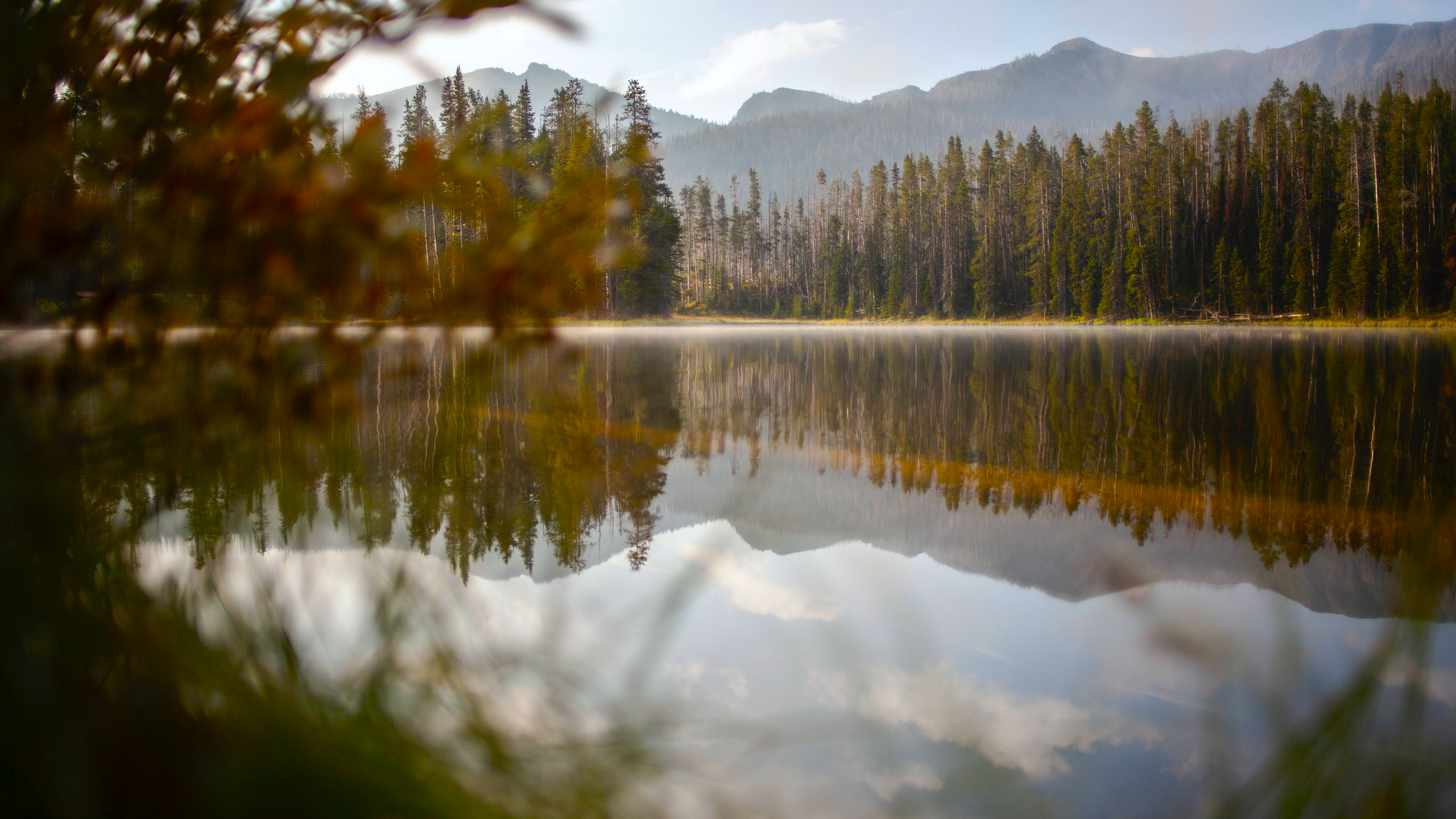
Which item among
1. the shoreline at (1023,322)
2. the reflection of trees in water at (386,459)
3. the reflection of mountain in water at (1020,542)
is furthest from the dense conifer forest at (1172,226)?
the reflection of trees in water at (386,459)

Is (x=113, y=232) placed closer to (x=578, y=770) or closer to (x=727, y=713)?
(x=578, y=770)

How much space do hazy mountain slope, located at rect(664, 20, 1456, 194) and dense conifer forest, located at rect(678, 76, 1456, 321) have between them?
5706cm

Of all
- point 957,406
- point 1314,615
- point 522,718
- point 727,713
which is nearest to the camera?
point 522,718

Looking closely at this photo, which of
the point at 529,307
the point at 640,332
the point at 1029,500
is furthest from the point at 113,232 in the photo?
the point at 640,332

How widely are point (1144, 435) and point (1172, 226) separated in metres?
34.8

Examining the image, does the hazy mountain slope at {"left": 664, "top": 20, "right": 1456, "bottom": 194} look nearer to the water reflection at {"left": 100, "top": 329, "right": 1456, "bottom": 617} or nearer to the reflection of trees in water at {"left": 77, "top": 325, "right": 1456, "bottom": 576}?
the reflection of trees in water at {"left": 77, "top": 325, "right": 1456, "bottom": 576}

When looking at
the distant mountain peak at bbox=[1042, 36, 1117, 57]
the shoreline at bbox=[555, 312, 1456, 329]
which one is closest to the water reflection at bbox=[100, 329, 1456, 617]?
the shoreline at bbox=[555, 312, 1456, 329]

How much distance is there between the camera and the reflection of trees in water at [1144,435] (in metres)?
2.96

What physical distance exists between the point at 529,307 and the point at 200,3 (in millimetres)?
523

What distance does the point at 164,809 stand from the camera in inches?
21.3

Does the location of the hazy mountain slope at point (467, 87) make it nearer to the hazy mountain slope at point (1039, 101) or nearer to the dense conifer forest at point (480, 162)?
the dense conifer forest at point (480, 162)

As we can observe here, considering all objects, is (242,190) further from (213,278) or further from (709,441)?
(709,441)

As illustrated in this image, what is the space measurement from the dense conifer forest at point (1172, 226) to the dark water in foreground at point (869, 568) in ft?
95.0

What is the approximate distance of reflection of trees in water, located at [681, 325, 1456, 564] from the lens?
116 inches
